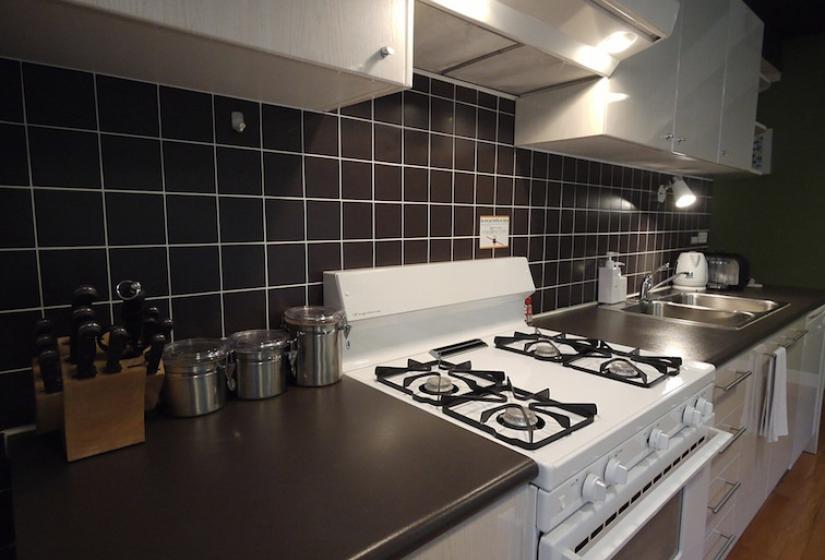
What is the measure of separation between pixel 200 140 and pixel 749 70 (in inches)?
96.5

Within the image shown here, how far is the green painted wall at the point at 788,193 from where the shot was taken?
2822mm

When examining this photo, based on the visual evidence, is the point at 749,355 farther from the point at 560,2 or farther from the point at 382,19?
the point at 382,19

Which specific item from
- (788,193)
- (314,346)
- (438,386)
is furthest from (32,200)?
(788,193)

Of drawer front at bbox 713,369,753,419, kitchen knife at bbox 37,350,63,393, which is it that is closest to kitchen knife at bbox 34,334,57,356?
kitchen knife at bbox 37,350,63,393

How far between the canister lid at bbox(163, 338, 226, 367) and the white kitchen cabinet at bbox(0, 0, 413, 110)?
1.67 ft

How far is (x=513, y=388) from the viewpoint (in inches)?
40.6

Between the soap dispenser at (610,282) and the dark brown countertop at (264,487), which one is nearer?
the dark brown countertop at (264,487)

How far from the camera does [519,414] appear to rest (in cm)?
89

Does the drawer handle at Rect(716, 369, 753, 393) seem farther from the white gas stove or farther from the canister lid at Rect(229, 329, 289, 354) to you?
the canister lid at Rect(229, 329, 289, 354)

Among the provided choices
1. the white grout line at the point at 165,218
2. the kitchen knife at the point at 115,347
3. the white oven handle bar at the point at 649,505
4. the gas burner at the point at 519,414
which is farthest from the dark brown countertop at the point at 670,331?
the kitchen knife at the point at 115,347

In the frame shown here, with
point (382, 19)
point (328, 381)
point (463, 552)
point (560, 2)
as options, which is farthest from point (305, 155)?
point (463, 552)

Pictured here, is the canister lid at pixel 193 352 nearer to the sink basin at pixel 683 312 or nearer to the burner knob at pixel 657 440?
the burner knob at pixel 657 440

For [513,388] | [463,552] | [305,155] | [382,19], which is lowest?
[463,552]

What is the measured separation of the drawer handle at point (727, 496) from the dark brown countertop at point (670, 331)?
0.45m
